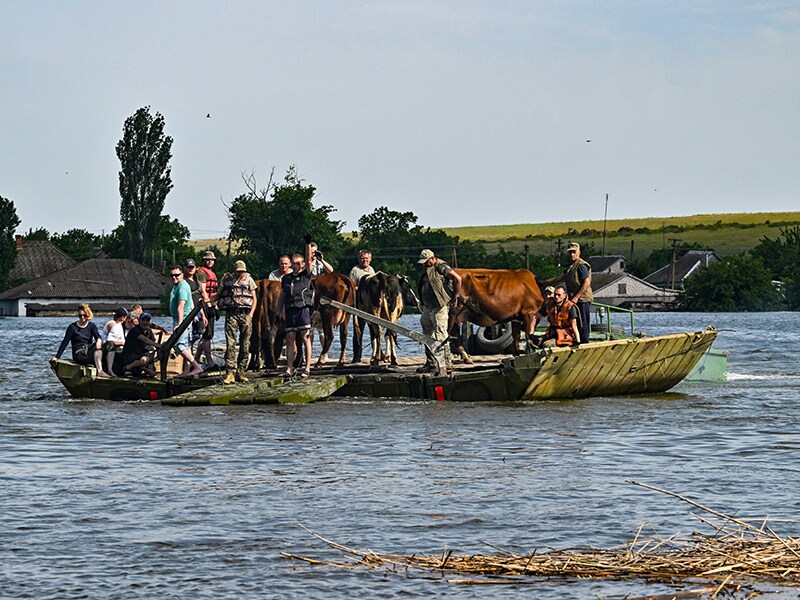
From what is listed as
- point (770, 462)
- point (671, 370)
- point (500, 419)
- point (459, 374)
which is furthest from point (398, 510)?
point (671, 370)

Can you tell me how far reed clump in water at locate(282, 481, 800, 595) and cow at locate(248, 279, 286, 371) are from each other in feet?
36.9

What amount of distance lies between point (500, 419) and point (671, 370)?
4501 millimetres

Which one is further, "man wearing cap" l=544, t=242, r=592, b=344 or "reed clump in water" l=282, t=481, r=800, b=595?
"man wearing cap" l=544, t=242, r=592, b=344

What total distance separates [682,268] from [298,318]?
400 ft

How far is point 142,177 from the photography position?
317ft

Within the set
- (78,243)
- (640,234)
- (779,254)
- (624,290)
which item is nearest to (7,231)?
(78,243)

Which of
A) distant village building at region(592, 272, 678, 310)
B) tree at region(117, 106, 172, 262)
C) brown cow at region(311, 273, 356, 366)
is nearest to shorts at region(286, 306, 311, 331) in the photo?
brown cow at region(311, 273, 356, 366)

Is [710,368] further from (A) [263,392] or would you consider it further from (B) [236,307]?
(B) [236,307]

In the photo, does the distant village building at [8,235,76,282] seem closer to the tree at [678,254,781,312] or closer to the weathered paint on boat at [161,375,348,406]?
the tree at [678,254,781,312]

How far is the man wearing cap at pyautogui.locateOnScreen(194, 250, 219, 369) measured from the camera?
19.2m

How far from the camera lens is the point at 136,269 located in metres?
107

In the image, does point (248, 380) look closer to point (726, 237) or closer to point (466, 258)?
point (466, 258)

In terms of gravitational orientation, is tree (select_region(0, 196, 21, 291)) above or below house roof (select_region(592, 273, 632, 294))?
above

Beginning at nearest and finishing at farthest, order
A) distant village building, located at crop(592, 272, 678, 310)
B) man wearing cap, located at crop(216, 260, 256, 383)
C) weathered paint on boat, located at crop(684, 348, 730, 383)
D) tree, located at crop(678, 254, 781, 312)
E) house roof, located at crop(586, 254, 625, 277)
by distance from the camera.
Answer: man wearing cap, located at crop(216, 260, 256, 383) → weathered paint on boat, located at crop(684, 348, 730, 383) → tree, located at crop(678, 254, 781, 312) → distant village building, located at crop(592, 272, 678, 310) → house roof, located at crop(586, 254, 625, 277)
